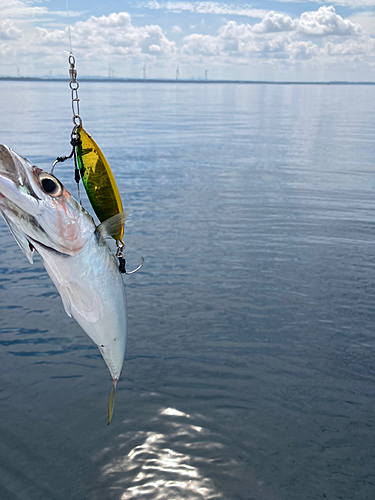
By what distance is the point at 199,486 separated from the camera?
224 inches

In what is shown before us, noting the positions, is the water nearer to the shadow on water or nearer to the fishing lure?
the shadow on water

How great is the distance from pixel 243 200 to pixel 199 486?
1395 cm

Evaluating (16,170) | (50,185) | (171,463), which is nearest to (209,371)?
(171,463)

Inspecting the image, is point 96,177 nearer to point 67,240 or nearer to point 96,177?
point 96,177

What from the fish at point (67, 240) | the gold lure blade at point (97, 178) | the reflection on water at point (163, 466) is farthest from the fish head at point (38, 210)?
the reflection on water at point (163, 466)

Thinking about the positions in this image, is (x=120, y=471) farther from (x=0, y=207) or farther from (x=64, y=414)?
(x=0, y=207)

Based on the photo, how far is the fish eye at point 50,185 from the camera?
246 centimetres

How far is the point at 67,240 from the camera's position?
2518mm

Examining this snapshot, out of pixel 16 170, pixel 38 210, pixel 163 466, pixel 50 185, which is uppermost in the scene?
pixel 16 170

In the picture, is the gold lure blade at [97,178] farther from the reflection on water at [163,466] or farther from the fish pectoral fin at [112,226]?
the reflection on water at [163,466]

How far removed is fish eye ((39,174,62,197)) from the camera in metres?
2.46

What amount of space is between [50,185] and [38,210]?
171mm

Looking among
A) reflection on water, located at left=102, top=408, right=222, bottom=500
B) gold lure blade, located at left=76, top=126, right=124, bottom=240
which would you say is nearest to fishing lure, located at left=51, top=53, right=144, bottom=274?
gold lure blade, located at left=76, top=126, right=124, bottom=240

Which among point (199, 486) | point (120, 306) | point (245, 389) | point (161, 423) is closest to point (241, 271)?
point (245, 389)
